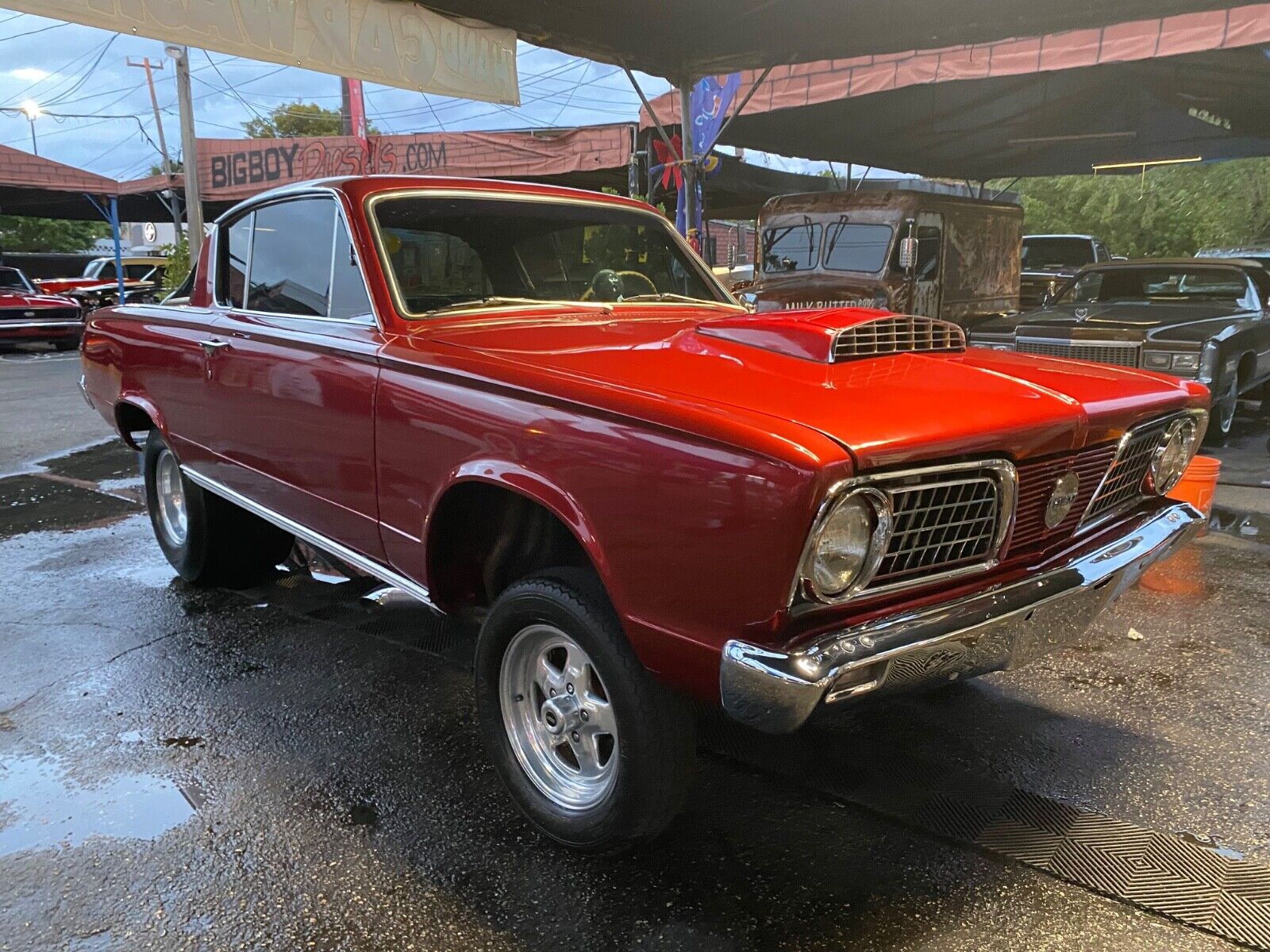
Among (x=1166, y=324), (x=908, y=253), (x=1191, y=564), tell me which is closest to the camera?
(x=1191, y=564)

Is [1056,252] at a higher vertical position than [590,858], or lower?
higher

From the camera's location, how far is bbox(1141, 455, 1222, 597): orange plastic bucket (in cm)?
450

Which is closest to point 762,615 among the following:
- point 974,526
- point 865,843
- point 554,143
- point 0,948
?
point 974,526

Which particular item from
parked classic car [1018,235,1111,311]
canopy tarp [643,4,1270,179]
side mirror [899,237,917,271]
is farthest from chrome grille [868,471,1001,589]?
parked classic car [1018,235,1111,311]

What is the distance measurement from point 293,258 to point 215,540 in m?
1.58

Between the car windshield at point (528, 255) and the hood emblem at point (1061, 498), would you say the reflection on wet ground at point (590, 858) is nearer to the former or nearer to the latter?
the hood emblem at point (1061, 498)

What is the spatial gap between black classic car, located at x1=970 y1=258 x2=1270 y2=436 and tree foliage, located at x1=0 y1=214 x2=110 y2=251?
46.6 meters

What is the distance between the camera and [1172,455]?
2.94 m

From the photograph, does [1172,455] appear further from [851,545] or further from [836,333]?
[851,545]

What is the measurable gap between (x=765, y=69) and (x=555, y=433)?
687 cm

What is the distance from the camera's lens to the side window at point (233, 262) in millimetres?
3885

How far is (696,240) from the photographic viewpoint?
9.14 m

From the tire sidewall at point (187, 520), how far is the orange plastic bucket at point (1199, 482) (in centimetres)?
467

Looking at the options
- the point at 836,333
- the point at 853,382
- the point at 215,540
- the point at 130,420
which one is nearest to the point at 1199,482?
the point at 836,333
